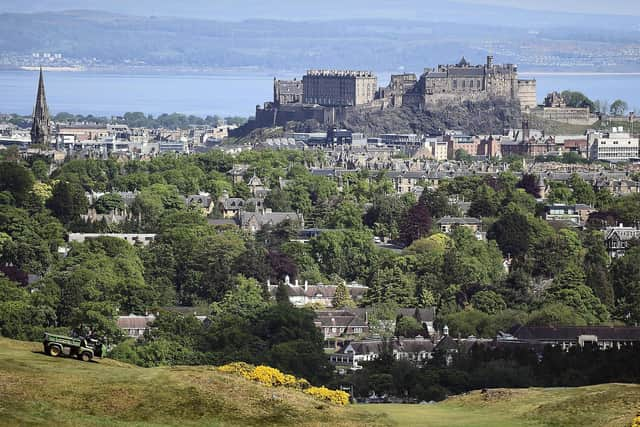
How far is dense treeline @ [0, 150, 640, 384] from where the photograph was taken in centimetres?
6272

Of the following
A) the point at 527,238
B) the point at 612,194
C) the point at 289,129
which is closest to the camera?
the point at 527,238

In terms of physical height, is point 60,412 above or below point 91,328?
above

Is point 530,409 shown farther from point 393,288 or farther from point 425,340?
point 393,288

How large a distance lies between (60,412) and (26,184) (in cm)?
7427

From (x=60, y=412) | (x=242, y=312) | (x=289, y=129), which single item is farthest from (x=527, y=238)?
(x=289, y=129)

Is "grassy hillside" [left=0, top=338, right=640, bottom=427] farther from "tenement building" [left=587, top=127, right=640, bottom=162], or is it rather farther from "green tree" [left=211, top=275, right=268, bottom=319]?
"tenement building" [left=587, top=127, right=640, bottom=162]

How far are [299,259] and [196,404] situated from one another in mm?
50246

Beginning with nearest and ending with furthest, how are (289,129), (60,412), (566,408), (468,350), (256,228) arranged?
(60,412), (566,408), (468,350), (256,228), (289,129)

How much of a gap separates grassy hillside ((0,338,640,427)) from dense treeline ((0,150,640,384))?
53.2 feet

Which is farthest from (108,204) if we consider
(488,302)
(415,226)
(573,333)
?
(573,333)

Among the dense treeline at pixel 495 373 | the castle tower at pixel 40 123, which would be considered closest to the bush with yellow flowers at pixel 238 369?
the dense treeline at pixel 495 373

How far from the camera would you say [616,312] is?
2714 inches

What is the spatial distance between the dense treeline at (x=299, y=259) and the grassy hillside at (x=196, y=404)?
16221 mm

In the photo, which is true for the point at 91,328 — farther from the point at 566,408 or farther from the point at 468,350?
the point at 566,408
